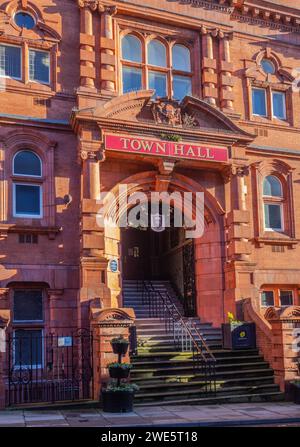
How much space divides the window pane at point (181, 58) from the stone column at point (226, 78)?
1.13 meters

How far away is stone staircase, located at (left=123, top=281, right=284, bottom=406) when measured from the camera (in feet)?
48.8

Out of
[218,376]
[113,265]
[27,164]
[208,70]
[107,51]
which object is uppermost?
[107,51]

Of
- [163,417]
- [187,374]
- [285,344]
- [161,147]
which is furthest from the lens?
[161,147]

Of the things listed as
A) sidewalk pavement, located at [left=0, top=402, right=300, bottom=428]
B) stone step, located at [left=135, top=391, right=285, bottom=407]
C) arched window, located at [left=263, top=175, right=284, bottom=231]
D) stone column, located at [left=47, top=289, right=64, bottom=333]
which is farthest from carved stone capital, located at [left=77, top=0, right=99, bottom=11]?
sidewalk pavement, located at [left=0, top=402, right=300, bottom=428]

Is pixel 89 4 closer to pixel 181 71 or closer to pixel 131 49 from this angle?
pixel 131 49

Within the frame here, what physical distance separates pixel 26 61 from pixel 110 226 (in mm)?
5427

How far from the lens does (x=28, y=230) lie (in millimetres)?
16750

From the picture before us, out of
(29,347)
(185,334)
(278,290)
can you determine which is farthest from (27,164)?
(278,290)

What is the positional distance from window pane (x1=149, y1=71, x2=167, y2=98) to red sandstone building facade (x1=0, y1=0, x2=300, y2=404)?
4 centimetres

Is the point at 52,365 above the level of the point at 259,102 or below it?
below

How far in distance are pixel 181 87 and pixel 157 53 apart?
135 cm

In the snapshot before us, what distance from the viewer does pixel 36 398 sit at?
50.8 feet

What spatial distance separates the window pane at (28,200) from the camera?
56.3 feet

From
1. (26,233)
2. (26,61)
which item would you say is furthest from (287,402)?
(26,61)
